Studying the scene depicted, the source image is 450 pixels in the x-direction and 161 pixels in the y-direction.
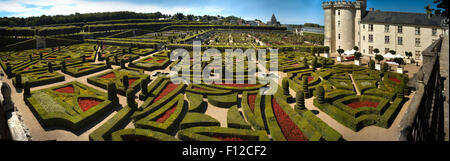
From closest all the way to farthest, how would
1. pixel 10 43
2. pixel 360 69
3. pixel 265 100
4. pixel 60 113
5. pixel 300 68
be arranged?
pixel 60 113 < pixel 265 100 < pixel 360 69 < pixel 300 68 < pixel 10 43

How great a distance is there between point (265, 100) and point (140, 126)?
9527 millimetres

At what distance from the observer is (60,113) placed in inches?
666

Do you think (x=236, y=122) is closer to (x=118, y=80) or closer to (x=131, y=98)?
(x=131, y=98)

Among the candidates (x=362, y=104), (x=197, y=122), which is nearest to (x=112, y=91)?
(x=197, y=122)

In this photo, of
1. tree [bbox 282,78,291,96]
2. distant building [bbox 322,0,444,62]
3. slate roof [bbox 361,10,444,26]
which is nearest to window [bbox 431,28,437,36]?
distant building [bbox 322,0,444,62]

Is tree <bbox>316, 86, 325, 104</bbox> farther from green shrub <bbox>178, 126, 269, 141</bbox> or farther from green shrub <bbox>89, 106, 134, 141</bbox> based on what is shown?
green shrub <bbox>89, 106, 134, 141</bbox>

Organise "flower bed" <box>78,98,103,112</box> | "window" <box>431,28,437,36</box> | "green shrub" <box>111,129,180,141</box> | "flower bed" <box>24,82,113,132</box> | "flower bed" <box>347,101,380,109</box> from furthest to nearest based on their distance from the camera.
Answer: "window" <box>431,28,437,36</box> → "flower bed" <box>78,98,103,112</box> → "flower bed" <box>347,101,380,109</box> → "flower bed" <box>24,82,113,132</box> → "green shrub" <box>111,129,180,141</box>

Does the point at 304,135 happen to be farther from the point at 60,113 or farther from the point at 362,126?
the point at 60,113

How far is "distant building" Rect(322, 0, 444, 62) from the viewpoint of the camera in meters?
35.2

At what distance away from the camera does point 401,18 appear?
126 ft

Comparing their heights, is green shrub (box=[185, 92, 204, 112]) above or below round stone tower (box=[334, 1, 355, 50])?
below

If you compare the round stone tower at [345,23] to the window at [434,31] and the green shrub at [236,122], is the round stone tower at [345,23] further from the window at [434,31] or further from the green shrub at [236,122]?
the green shrub at [236,122]

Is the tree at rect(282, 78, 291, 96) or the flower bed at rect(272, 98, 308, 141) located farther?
the tree at rect(282, 78, 291, 96)
